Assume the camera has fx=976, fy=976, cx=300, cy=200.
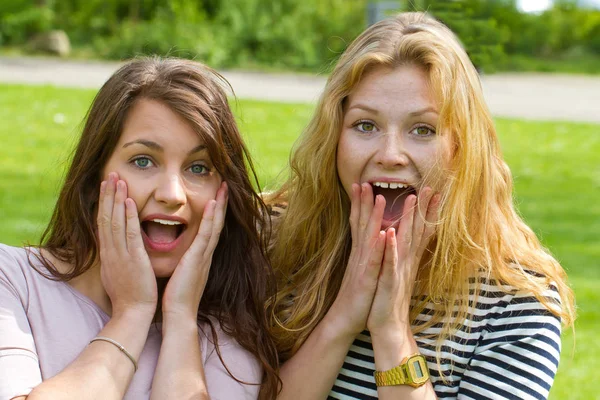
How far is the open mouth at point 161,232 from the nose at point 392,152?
2.17 ft

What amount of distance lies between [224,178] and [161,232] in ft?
0.88

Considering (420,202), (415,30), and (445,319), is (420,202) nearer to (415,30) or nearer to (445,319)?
(445,319)

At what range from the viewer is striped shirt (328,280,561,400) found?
9.72 ft

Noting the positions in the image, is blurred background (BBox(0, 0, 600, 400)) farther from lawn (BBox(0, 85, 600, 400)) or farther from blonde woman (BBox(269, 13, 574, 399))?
blonde woman (BBox(269, 13, 574, 399))

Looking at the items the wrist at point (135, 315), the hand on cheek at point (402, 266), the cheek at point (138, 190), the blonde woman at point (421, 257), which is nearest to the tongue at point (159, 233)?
the cheek at point (138, 190)

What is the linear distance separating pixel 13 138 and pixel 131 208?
9.58 meters

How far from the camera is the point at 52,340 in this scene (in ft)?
9.55

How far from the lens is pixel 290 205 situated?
3504mm

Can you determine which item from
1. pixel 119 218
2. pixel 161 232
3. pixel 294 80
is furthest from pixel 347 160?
pixel 294 80

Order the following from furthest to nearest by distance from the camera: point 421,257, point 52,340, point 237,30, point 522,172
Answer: point 237,30 → point 522,172 → point 421,257 → point 52,340

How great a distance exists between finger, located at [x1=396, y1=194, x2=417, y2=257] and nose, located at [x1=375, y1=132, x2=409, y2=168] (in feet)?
0.39

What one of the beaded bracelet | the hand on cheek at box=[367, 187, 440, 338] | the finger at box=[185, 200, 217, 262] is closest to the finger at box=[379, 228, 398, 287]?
the hand on cheek at box=[367, 187, 440, 338]

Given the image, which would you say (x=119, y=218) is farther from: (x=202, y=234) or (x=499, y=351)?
(x=499, y=351)

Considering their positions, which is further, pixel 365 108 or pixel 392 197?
pixel 392 197
